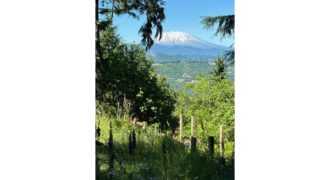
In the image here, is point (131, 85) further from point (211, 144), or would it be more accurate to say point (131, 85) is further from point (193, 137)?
point (211, 144)

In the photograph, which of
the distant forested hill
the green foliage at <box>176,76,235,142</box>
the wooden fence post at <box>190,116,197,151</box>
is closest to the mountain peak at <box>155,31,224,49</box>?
the distant forested hill

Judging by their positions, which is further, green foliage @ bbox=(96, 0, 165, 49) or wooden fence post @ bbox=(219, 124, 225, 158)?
green foliage @ bbox=(96, 0, 165, 49)

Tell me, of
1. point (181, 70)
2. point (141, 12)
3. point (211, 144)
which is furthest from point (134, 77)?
point (211, 144)

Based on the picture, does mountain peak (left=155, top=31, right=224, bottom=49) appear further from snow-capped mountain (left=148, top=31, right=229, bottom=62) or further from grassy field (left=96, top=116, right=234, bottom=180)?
grassy field (left=96, top=116, right=234, bottom=180)

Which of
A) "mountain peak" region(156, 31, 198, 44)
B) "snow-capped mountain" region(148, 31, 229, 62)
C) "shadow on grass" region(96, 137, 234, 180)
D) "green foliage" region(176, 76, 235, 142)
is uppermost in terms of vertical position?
"mountain peak" region(156, 31, 198, 44)

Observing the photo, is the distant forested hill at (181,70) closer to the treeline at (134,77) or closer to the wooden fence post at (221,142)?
the treeline at (134,77)
